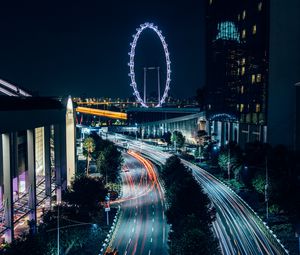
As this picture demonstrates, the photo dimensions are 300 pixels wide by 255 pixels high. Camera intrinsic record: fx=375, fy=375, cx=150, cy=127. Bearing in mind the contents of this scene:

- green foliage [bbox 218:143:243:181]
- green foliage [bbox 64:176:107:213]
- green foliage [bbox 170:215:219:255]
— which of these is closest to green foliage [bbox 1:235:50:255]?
green foliage [bbox 170:215:219:255]

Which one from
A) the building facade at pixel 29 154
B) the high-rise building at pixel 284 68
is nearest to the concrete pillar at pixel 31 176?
the building facade at pixel 29 154

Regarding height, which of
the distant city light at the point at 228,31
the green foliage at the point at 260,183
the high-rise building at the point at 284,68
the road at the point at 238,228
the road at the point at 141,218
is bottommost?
the road at the point at 141,218

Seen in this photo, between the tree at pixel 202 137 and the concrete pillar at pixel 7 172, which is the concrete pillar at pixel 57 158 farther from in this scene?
the tree at pixel 202 137

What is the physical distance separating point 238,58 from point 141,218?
45.7m

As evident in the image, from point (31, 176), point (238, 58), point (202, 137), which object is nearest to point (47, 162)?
point (31, 176)

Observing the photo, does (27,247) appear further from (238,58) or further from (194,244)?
(238,58)

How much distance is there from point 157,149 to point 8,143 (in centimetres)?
5786

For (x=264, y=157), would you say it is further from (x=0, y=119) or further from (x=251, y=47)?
(x=0, y=119)

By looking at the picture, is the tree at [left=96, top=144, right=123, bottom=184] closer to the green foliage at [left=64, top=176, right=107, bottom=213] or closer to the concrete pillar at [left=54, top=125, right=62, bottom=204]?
the concrete pillar at [left=54, top=125, right=62, bottom=204]

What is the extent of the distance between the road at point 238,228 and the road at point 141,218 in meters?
4.63

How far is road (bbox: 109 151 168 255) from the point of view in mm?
27141

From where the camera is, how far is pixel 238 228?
3039 centimetres

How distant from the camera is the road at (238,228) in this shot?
26.2 m

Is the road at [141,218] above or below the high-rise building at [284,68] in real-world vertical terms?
below
